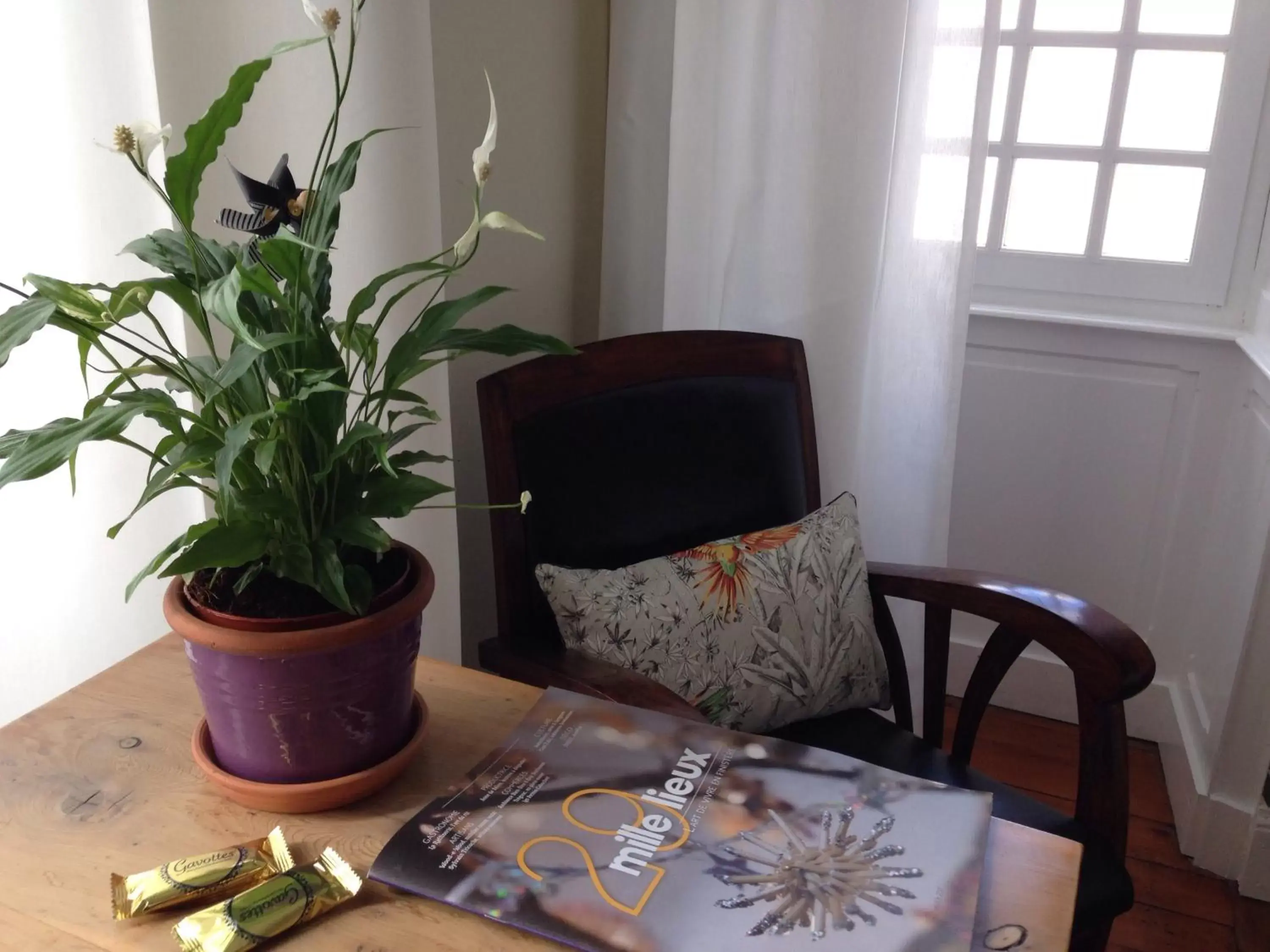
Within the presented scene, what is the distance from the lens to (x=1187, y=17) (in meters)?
1.70

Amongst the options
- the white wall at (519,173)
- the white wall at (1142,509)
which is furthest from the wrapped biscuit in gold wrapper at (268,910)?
the white wall at (1142,509)

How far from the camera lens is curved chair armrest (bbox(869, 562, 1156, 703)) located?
1.04m

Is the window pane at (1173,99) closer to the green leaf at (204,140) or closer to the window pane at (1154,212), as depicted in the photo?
the window pane at (1154,212)

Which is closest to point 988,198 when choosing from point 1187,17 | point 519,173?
point 1187,17

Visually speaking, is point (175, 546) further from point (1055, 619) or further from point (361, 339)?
point (1055, 619)

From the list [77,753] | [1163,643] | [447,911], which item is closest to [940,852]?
[447,911]

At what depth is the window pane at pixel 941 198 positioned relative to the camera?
1438 millimetres

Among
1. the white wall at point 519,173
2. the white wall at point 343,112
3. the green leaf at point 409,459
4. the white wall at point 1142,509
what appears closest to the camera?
the green leaf at point 409,459

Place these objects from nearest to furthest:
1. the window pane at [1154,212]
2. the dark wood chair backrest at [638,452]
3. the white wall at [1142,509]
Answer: the dark wood chair backrest at [638,452] < the white wall at [1142,509] < the window pane at [1154,212]

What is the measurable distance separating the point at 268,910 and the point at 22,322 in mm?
405

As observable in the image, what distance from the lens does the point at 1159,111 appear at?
176 centimetres

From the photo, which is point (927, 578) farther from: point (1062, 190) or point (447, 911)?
point (1062, 190)

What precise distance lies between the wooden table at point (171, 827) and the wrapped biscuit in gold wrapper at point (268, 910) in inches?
0.5

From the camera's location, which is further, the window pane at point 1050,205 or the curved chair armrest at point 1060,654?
the window pane at point 1050,205
